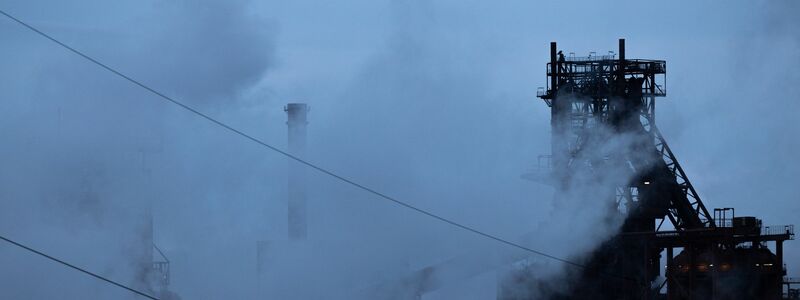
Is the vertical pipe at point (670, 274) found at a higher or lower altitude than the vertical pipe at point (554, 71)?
lower

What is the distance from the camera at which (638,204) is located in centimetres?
6994

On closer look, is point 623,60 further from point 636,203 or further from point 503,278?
point 503,278

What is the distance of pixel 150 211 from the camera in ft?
205

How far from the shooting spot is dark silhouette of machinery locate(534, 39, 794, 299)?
68.3m

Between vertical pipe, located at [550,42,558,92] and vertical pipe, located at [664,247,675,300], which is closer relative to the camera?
vertical pipe, located at [664,247,675,300]

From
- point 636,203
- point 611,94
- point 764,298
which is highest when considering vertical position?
point 611,94

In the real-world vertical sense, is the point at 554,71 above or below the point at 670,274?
above

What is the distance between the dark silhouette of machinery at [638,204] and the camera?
68.3 m

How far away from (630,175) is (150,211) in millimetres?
23462

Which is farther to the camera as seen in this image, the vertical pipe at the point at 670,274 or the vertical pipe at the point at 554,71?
the vertical pipe at the point at 554,71

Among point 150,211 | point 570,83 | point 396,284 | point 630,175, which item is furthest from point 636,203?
point 150,211

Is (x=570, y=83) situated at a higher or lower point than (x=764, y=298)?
higher

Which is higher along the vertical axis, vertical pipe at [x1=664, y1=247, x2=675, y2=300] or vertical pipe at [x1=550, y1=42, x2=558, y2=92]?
vertical pipe at [x1=550, y1=42, x2=558, y2=92]

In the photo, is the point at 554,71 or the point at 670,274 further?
the point at 554,71
